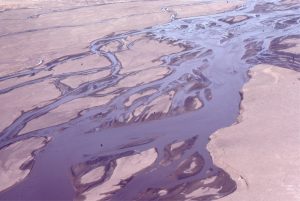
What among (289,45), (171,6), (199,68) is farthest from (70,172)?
(171,6)

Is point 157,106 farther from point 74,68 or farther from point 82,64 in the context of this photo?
point 82,64

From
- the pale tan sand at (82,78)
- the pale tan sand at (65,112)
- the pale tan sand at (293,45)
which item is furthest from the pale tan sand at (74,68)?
the pale tan sand at (293,45)

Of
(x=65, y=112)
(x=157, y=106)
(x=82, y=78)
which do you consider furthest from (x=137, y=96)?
(x=82, y=78)

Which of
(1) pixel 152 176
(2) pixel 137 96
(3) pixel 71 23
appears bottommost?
(1) pixel 152 176

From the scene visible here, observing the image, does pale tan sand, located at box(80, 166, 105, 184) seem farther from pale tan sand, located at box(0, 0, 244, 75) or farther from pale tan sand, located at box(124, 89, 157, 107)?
pale tan sand, located at box(0, 0, 244, 75)

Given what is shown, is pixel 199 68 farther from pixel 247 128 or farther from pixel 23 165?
pixel 23 165

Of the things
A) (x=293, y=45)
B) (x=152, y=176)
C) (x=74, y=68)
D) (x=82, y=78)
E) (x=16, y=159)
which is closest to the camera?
(x=152, y=176)

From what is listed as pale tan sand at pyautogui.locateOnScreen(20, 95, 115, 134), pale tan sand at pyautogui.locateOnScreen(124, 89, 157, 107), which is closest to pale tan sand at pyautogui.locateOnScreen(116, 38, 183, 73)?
pale tan sand at pyautogui.locateOnScreen(124, 89, 157, 107)

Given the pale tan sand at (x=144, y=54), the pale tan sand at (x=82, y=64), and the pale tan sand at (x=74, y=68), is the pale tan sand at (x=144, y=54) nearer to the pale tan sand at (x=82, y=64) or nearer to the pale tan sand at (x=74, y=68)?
the pale tan sand at (x=82, y=64)
